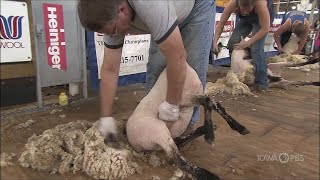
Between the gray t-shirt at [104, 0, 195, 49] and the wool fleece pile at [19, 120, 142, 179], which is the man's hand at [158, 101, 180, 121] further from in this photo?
the gray t-shirt at [104, 0, 195, 49]

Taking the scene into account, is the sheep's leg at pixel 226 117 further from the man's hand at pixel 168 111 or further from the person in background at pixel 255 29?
the person in background at pixel 255 29


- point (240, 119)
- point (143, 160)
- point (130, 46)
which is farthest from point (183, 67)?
point (130, 46)

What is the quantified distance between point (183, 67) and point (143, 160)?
553mm

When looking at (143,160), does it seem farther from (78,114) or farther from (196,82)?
(78,114)

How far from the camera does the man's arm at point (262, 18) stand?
2686mm

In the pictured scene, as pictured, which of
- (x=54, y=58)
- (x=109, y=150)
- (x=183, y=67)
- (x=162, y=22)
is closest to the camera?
(x=162, y=22)

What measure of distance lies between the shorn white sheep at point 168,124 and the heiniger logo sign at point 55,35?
3.71 feet

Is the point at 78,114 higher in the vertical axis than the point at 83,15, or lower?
lower

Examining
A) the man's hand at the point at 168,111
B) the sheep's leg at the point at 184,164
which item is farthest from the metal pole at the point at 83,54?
the sheep's leg at the point at 184,164

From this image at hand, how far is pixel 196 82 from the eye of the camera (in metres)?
1.51

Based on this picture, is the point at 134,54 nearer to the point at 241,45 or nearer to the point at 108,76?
the point at 241,45

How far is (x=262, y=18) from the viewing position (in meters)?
2.76

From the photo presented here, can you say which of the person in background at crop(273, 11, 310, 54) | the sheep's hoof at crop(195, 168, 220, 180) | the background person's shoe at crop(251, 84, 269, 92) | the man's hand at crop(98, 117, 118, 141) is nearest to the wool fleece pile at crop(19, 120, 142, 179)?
the man's hand at crop(98, 117, 118, 141)

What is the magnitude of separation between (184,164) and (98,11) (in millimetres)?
769
